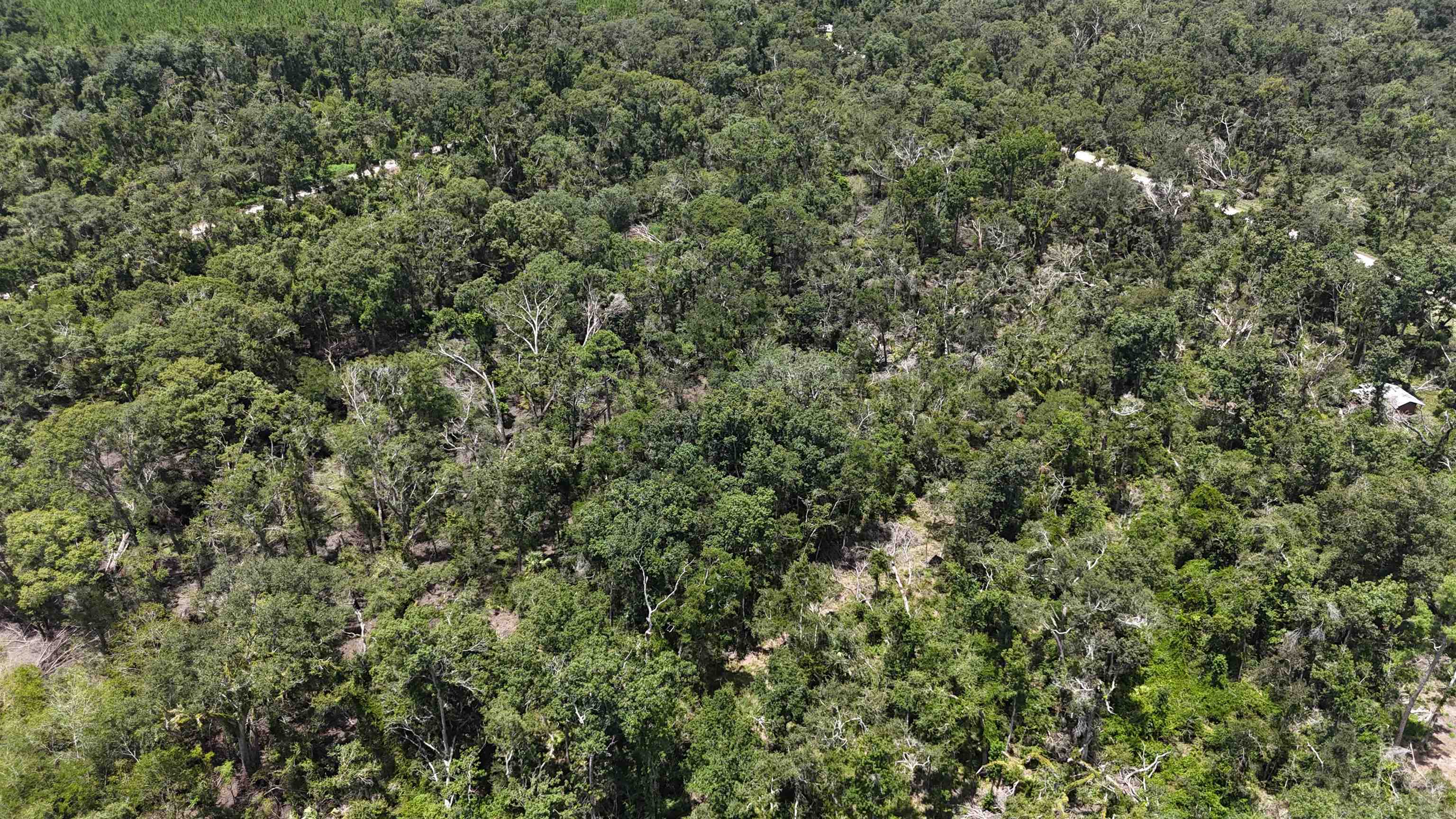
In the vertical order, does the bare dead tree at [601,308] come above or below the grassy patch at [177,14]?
below

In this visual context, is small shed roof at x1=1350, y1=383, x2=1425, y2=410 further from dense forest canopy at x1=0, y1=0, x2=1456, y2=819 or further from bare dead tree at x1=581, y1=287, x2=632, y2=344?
bare dead tree at x1=581, y1=287, x2=632, y2=344

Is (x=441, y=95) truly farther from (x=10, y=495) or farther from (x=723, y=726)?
(x=723, y=726)

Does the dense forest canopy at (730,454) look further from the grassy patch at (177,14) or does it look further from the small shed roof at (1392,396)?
the grassy patch at (177,14)

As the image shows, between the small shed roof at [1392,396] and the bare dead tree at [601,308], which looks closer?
the small shed roof at [1392,396]

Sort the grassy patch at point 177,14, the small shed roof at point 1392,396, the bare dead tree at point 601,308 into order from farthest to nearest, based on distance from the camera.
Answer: the grassy patch at point 177,14, the bare dead tree at point 601,308, the small shed roof at point 1392,396

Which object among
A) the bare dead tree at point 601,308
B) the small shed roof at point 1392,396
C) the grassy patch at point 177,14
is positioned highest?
the grassy patch at point 177,14

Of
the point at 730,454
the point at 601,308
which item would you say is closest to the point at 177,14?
the point at 601,308

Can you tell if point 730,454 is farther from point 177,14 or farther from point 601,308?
point 177,14

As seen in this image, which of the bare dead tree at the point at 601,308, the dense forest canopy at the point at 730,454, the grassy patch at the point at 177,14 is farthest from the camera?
the grassy patch at the point at 177,14

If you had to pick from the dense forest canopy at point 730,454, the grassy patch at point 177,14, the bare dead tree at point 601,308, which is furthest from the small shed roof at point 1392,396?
the grassy patch at point 177,14
